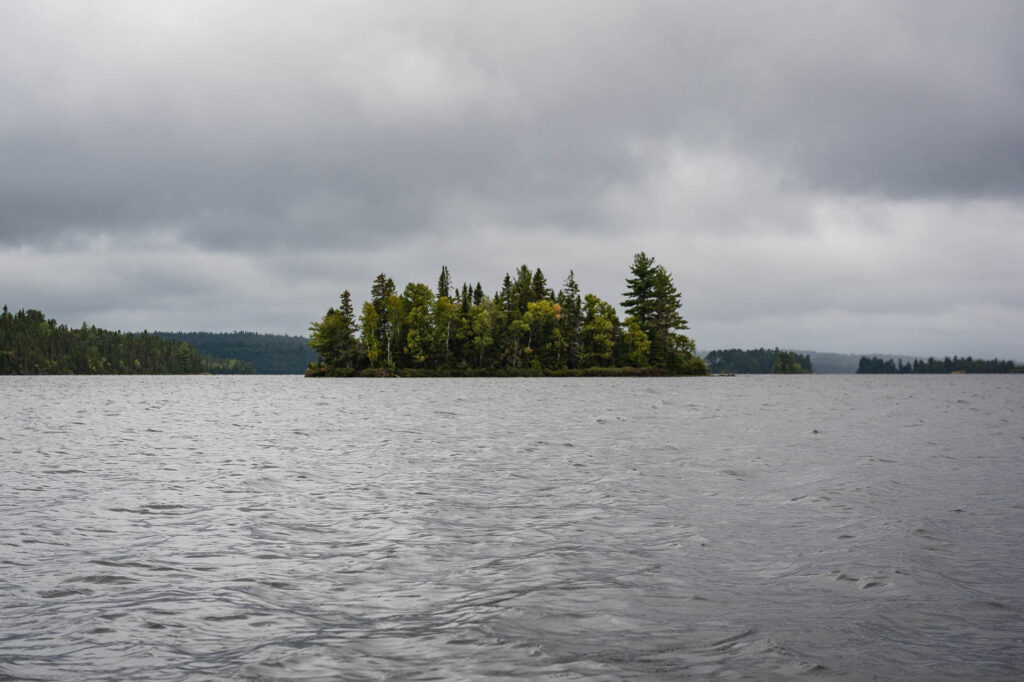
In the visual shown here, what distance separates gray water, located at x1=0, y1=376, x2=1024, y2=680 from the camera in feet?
24.5

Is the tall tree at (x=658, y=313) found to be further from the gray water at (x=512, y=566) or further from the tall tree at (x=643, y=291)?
the gray water at (x=512, y=566)

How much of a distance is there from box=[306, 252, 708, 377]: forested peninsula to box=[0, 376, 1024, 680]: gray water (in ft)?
441

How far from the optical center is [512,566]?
11094 mm

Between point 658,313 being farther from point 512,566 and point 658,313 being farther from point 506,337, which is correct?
point 512,566

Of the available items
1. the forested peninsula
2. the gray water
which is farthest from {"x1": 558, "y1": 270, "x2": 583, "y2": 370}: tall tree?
the gray water

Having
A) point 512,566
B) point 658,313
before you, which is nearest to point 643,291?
point 658,313

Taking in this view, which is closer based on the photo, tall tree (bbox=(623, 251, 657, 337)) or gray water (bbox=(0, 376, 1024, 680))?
gray water (bbox=(0, 376, 1024, 680))

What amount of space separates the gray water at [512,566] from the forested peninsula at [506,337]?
13449cm

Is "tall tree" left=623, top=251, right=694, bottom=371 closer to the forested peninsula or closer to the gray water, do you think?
the forested peninsula

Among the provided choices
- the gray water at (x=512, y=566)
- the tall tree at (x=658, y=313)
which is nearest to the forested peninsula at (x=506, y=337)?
the tall tree at (x=658, y=313)

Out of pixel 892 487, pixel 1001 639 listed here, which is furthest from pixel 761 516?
pixel 1001 639

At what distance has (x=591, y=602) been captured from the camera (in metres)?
9.27

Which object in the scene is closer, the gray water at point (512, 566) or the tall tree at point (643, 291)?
the gray water at point (512, 566)

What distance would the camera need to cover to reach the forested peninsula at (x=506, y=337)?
158875mm
